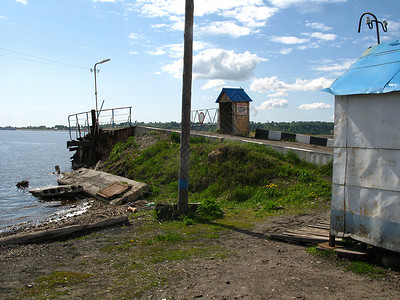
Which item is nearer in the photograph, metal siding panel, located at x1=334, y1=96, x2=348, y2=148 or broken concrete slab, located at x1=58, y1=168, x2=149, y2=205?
metal siding panel, located at x1=334, y1=96, x2=348, y2=148

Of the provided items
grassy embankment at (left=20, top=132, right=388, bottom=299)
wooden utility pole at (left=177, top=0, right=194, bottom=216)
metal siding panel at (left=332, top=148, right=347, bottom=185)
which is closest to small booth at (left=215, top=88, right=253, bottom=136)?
grassy embankment at (left=20, top=132, right=388, bottom=299)

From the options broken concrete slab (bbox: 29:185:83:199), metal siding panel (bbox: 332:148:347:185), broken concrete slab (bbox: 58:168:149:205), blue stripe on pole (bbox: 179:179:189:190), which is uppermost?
metal siding panel (bbox: 332:148:347:185)

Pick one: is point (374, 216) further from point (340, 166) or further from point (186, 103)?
point (186, 103)

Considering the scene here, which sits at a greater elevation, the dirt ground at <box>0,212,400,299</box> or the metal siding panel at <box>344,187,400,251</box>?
the metal siding panel at <box>344,187,400,251</box>

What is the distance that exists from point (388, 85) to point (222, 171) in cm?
903

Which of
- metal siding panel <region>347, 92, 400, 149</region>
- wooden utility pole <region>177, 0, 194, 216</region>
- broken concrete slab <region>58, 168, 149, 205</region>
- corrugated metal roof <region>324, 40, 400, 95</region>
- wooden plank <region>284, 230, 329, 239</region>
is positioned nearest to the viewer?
metal siding panel <region>347, 92, 400, 149</region>

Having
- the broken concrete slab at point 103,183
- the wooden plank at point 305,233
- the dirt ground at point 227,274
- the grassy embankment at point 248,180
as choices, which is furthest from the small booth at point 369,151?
the broken concrete slab at point 103,183

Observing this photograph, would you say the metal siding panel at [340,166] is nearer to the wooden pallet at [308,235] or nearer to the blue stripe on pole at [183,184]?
the wooden pallet at [308,235]

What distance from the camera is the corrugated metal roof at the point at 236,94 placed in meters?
23.3

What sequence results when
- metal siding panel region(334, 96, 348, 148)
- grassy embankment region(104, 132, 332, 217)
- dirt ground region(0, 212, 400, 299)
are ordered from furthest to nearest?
grassy embankment region(104, 132, 332, 217) < metal siding panel region(334, 96, 348, 148) < dirt ground region(0, 212, 400, 299)

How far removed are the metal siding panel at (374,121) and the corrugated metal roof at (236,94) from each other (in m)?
18.0

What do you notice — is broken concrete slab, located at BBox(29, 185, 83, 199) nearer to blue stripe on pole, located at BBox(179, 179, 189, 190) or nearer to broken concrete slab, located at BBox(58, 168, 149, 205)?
broken concrete slab, located at BBox(58, 168, 149, 205)

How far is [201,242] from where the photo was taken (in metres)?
7.09

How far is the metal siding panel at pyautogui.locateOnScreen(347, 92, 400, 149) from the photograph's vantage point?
487cm
